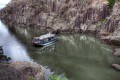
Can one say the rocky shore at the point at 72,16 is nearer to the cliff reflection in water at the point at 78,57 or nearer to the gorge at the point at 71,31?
the gorge at the point at 71,31

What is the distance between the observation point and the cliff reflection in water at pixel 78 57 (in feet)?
201

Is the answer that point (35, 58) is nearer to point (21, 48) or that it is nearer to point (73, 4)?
point (21, 48)

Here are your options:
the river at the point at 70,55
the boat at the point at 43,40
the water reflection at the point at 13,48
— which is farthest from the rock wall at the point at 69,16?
the water reflection at the point at 13,48

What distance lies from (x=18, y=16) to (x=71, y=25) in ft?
147

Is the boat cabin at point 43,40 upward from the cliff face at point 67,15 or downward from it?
downward

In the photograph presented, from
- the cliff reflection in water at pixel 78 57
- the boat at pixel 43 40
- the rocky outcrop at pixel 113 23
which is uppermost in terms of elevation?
the rocky outcrop at pixel 113 23

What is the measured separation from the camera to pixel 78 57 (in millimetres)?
76875

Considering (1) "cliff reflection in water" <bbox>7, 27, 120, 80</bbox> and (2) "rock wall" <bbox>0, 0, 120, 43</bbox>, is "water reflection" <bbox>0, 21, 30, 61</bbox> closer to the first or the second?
(1) "cliff reflection in water" <bbox>7, 27, 120, 80</bbox>

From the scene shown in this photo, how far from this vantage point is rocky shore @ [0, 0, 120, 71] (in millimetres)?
104938

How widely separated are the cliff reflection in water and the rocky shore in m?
7.30

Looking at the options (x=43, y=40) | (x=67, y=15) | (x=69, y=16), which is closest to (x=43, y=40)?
(x=43, y=40)

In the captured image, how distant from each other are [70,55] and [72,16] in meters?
48.9

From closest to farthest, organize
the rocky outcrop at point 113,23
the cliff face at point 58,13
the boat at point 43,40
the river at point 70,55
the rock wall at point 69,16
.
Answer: the river at point 70,55 → the boat at point 43,40 → the rocky outcrop at point 113,23 → the rock wall at point 69,16 → the cliff face at point 58,13

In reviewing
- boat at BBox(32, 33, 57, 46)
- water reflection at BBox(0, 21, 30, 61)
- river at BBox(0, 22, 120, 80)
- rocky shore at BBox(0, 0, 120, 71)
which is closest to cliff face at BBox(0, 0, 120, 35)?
rocky shore at BBox(0, 0, 120, 71)
